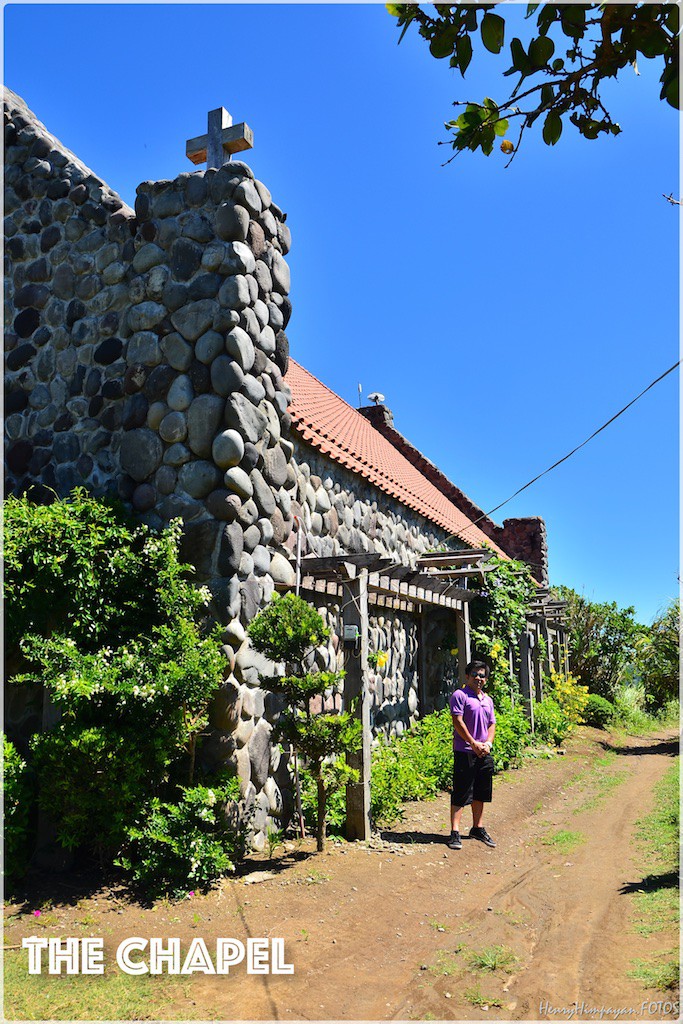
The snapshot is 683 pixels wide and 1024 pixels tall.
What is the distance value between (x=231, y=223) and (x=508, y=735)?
781 cm

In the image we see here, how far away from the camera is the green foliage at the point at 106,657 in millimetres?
5727

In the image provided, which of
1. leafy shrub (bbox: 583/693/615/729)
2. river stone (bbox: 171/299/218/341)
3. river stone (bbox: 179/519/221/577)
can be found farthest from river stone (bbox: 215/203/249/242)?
leafy shrub (bbox: 583/693/615/729)

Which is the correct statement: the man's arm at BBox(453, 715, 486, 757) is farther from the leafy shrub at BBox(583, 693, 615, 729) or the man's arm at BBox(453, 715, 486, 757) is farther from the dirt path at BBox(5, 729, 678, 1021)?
the leafy shrub at BBox(583, 693, 615, 729)

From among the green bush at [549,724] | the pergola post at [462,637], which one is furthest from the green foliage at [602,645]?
the pergola post at [462,637]

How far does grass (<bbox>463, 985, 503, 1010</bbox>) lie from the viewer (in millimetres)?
4046

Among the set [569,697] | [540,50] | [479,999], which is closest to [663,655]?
[569,697]

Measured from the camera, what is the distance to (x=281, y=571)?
23.6 ft

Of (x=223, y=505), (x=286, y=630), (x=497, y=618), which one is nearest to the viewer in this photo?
(x=286, y=630)

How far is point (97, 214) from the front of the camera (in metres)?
7.62

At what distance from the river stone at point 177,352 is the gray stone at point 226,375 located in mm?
291

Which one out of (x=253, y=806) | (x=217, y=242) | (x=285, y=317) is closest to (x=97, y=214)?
(x=217, y=242)

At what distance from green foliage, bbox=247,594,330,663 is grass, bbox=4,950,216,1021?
247 centimetres

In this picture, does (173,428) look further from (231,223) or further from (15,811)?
(15,811)

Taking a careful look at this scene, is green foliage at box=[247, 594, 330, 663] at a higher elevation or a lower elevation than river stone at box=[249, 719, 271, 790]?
higher
